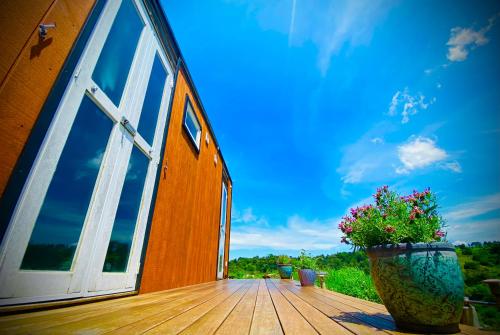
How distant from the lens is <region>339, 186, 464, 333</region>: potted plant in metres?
0.87

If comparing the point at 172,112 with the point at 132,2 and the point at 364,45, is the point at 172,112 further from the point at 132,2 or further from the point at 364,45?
the point at 364,45

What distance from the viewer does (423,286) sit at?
2.91 ft

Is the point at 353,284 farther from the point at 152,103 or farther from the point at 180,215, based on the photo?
the point at 152,103

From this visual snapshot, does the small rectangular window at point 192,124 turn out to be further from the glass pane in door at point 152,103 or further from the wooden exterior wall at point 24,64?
the wooden exterior wall at point 24,64

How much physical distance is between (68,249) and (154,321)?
0.88 m

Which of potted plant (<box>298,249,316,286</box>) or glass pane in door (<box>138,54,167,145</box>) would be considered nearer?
glass pane in door (<box>138,54,167,145</box>)

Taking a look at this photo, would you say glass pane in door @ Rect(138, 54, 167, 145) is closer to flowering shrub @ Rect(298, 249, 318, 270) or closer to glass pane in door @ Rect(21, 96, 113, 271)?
glass pane in door @ Rect(21, 96, 113, 271)

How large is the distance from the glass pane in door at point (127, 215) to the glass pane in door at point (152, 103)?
30 cm

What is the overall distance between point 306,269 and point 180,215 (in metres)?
3.20

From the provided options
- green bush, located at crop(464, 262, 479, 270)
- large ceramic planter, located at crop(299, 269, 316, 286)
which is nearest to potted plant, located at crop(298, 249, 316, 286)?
large ceramic planter, located at crop(299, 269, 316, 286)

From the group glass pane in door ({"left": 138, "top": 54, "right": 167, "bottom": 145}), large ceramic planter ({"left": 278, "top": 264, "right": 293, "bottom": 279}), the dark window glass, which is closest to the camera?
glass pane in door ({"left": 138, "top": 54, "right": 167, "bottom": 145})

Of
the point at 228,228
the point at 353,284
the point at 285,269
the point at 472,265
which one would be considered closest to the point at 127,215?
the point at 228,228

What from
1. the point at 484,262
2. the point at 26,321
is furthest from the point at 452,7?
the point at 484,262

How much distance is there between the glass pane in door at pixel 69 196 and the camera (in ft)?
3.72
